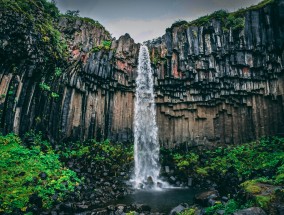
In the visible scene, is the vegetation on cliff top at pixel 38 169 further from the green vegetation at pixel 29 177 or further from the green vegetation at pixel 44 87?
the green vegetation at pixel 44 87

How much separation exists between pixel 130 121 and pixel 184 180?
779 cm

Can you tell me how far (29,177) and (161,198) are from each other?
7.93 meters

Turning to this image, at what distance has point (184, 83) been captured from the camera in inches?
959

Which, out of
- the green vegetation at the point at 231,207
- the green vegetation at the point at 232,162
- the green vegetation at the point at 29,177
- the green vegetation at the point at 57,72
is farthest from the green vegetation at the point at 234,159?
the green vegetation at the point at 57,72

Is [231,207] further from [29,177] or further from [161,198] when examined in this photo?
[29,177]

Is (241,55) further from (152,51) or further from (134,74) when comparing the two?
(134,74)

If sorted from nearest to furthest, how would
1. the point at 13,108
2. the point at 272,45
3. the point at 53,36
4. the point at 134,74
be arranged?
1. the point at 13,108
2. the point at 53,36
3. the point at 272,45
4. the point at 134,74

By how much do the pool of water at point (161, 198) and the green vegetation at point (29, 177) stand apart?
140 inches

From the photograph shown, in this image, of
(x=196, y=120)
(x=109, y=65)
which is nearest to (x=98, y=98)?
(x=109, y=65)

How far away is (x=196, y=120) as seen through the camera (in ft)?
83.1

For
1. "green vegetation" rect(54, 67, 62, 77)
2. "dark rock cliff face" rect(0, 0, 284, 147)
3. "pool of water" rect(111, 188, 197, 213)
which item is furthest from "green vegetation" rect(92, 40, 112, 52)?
"pool of water" rect(111, 188, 197, 213)

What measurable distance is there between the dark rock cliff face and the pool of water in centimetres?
752

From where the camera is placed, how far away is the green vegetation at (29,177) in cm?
1136

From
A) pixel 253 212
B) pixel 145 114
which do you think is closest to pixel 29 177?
pixel 253 212
